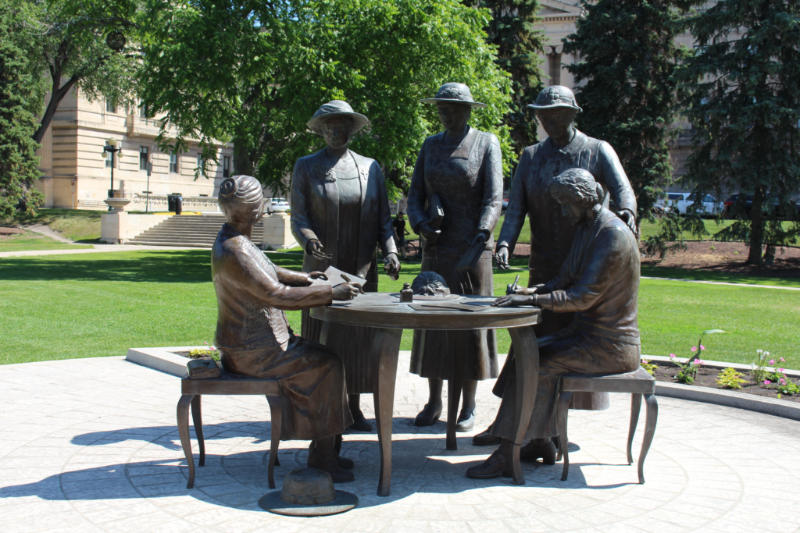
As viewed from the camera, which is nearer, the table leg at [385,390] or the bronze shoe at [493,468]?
the table leg at [385,390]

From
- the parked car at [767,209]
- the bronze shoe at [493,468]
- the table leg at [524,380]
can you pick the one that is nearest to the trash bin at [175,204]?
the parked car at [767,209]

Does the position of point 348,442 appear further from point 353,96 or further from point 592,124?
point 592,124

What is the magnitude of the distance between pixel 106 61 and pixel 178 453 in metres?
34.4

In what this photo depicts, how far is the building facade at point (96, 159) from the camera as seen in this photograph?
43.7 m

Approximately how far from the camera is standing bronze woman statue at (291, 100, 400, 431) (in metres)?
5.84

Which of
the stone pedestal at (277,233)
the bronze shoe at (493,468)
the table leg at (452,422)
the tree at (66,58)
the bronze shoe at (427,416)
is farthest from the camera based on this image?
the tree at (66,58)

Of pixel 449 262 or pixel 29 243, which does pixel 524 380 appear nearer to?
pixel 449 262

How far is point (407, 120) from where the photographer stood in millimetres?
19844

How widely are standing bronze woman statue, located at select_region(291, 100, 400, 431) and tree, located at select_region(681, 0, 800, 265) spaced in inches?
836

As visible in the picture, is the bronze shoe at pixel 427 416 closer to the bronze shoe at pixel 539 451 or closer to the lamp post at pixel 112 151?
the bronze shoe at pixel 539 451

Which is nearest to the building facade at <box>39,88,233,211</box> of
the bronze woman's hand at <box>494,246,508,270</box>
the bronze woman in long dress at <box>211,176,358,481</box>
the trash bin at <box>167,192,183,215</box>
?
the trash bin at <box>167,192,183,215</box>

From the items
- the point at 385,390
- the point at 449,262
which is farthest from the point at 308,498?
the point at 449,262

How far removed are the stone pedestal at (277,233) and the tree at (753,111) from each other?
611 inches

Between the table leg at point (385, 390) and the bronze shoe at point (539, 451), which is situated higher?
the table leg at point (385, 390)
